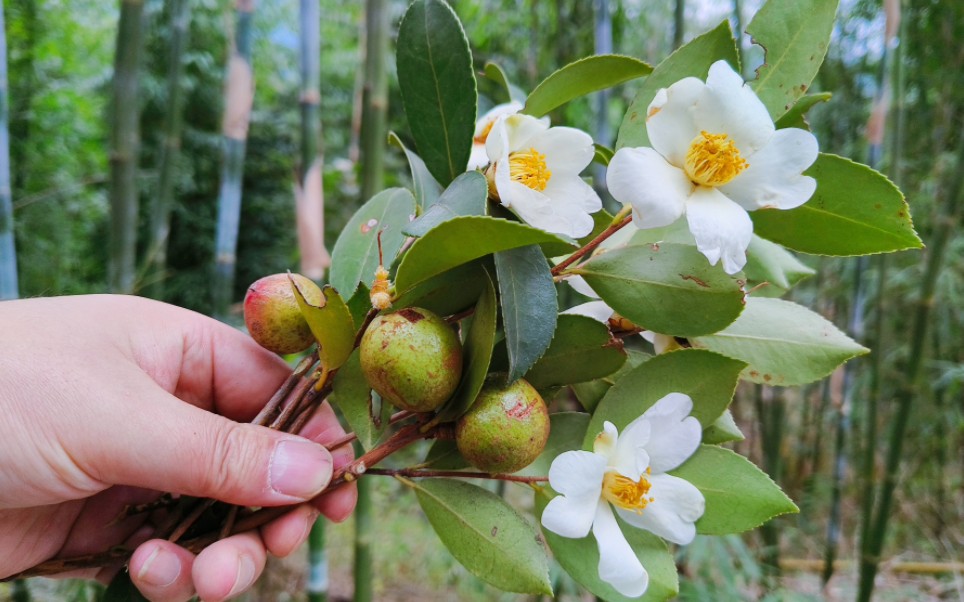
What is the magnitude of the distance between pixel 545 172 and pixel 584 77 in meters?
0.06

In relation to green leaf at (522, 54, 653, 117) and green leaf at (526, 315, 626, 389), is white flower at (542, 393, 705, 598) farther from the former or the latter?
green leaf at (522, 54, 653, 117)

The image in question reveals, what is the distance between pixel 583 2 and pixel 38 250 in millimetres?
2480

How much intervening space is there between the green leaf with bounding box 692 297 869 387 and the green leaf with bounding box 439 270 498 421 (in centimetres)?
14

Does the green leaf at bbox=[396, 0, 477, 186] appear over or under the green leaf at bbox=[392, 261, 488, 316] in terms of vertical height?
over

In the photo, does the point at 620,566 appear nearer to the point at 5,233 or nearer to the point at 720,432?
the point at 720,432

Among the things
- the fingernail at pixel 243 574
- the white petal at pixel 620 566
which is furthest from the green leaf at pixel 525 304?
the fingernail at pixel 243 574

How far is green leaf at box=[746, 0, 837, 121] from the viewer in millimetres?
338

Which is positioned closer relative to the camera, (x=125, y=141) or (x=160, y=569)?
(x=160, y=569)

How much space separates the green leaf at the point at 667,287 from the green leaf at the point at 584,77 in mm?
100

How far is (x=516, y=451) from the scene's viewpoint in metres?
0.32

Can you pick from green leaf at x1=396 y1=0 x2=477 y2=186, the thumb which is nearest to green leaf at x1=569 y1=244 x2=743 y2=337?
green leaf at x1=396 y1=0 x2=477 y2=186

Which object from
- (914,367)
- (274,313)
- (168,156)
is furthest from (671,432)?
(168,156)

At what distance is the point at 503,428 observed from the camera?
0.32 m

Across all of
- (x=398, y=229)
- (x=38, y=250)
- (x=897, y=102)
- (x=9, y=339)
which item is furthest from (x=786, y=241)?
(x=38, y=250)
